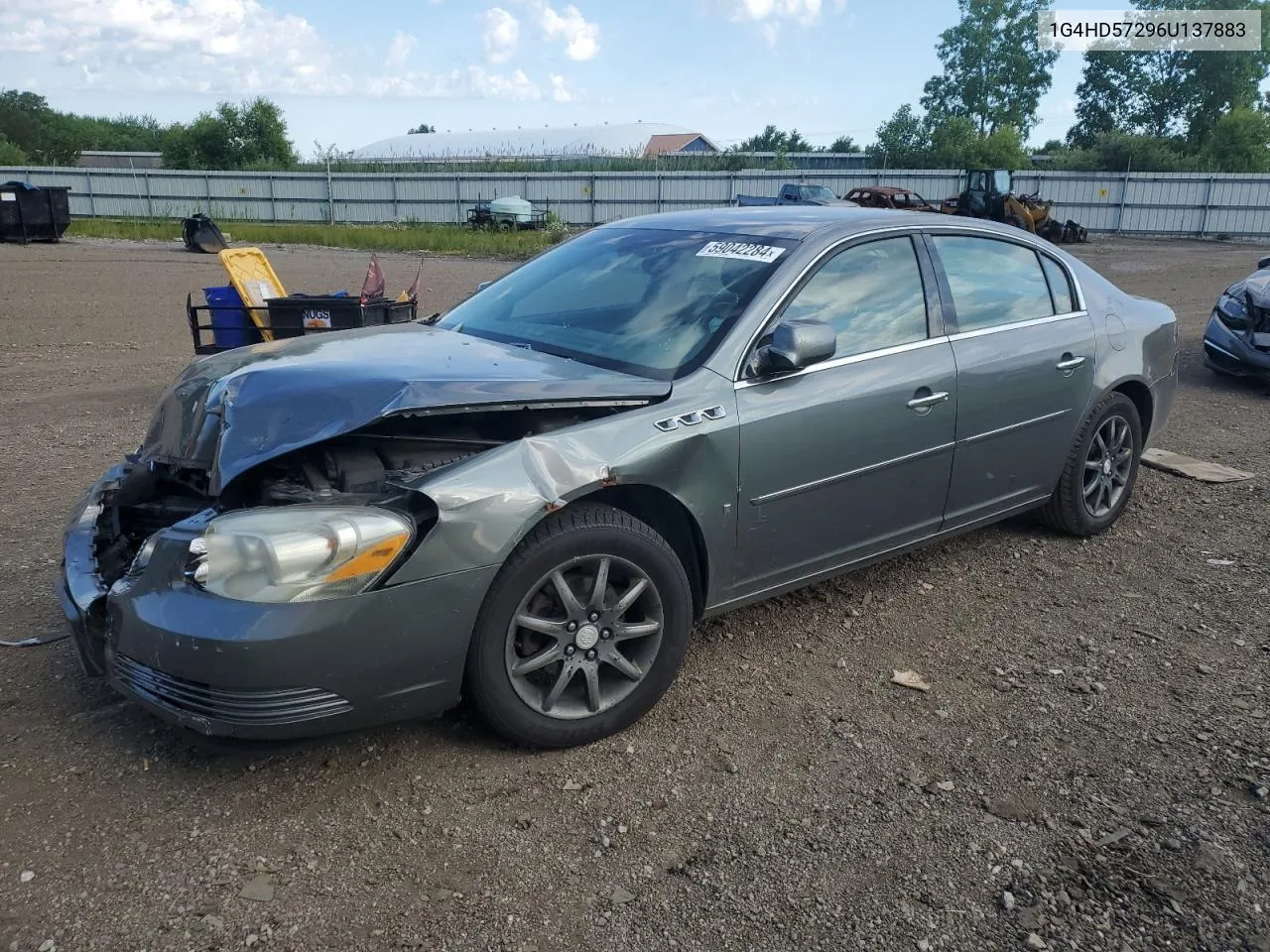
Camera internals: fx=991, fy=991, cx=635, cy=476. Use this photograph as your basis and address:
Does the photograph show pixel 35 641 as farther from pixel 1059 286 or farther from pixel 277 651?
pixel 1059 286

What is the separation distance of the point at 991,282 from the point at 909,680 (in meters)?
1.87

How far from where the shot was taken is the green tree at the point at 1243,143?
45188mm

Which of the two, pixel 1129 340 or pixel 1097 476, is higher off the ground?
pixel 1129 340

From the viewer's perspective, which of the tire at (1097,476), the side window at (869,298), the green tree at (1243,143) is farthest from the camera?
the green tree at (1243,143)

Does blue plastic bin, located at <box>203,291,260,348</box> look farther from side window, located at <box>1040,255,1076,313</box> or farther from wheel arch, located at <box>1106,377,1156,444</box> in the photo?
wheel arch, located at <box>1106,377,1156,444</box>

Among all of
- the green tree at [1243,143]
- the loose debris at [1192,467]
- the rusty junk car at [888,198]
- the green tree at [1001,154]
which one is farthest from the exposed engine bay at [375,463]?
the green tree at [1001,154]

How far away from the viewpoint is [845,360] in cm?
372

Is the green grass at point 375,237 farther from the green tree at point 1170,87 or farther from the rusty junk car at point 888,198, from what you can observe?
the green tree at point 1170,87

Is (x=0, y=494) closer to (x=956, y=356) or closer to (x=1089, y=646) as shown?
(x=956, y=356)

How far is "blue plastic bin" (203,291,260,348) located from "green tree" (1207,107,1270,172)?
4999 cm

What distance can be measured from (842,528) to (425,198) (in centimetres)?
3699

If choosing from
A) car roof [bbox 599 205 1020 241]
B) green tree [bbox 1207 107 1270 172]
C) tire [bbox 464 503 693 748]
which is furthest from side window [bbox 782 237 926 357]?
green tree [bbox 1207 107 1270 172]

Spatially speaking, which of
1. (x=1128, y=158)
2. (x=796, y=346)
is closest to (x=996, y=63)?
(x=1128, y=158)

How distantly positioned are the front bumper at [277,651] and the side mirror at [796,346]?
1241 millimetres
